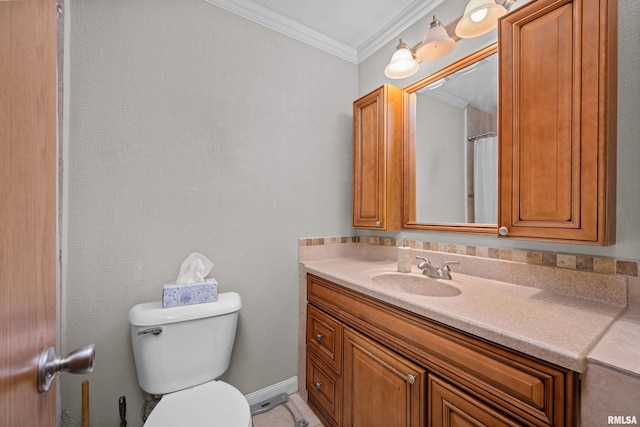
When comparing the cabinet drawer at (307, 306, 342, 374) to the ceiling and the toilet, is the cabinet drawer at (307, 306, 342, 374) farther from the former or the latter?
the ceiling

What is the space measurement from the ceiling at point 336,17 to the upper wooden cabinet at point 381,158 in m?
0.45

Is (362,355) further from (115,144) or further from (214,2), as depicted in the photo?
(214,2)

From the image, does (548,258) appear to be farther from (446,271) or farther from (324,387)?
(324,387)

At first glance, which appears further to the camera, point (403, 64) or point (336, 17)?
point (336, 17)

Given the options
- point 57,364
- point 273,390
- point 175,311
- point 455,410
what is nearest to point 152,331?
point 175,311

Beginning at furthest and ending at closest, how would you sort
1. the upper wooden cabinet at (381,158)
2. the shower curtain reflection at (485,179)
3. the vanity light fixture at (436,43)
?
1. the upper wooden cabinet at (381,158)
2. the vanity light fixture at (436,43)
3. the shower curtain reflection at (485,179)

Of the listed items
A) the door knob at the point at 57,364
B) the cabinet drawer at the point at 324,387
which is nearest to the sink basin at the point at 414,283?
the cabinet drawer at the point at 324,387

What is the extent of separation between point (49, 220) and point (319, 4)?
1.69 metres

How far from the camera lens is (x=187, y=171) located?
1.38 metres

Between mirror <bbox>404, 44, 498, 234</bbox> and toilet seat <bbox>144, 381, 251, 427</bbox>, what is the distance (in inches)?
49.5

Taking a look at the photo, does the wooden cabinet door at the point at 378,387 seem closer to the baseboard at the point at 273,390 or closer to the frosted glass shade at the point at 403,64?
the baseboard at the point at 273,390

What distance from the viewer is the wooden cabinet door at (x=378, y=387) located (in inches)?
36.1

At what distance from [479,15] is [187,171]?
157 centimetres

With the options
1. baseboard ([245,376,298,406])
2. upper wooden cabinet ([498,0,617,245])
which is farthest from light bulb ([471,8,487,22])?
baseboard ([245,376,298,406])
